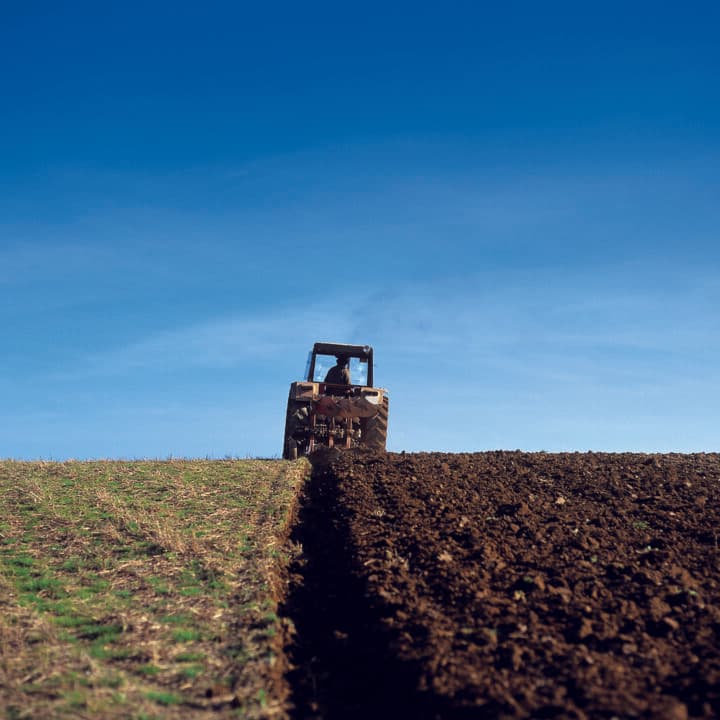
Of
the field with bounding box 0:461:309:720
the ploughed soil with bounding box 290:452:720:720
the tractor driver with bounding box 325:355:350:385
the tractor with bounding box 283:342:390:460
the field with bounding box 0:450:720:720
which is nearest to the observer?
the ploughed soil with bounding box 290:452:720:720

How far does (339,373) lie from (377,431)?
217cm

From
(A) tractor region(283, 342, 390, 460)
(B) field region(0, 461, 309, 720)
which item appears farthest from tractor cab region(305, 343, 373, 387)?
(B) field region(0, 461, 309, 720)

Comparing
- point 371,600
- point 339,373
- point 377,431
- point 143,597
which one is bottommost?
point 143,597

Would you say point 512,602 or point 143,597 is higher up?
point 512,602

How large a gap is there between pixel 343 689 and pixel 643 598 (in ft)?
9.94

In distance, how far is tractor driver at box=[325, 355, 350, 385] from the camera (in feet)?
67.9

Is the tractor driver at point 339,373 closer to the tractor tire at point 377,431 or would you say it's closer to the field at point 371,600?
the tractor tire at point 377,431

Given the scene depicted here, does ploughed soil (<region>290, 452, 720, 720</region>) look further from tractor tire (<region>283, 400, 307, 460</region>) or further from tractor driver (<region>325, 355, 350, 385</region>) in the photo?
tractor driver (<region>325, 355, 350, 385</region>)

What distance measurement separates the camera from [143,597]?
8664 mm

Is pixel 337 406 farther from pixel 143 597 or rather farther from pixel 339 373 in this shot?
pixel 143 597

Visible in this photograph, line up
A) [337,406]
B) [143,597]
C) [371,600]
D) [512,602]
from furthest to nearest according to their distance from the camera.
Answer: [337,406] → [143,597] → [371,600] → [512,602]

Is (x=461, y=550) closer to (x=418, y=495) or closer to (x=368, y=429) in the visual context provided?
(x=418, y=495)

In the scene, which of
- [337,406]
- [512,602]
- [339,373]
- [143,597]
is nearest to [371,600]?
[512,602]

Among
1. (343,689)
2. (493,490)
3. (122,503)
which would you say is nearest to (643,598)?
(343,689)
